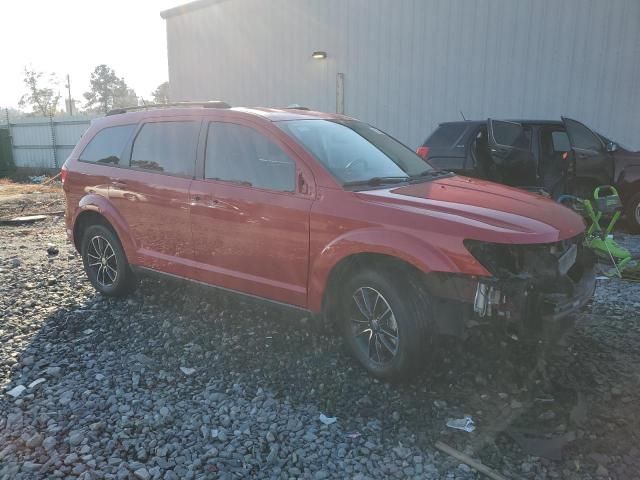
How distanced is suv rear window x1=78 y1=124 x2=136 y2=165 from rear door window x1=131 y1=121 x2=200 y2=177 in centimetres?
20

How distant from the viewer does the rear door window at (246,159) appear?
3.68 m

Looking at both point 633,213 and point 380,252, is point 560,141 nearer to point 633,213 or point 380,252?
point 633,213

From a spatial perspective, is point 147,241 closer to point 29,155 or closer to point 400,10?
point 400,10

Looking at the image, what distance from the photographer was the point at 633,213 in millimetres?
7691

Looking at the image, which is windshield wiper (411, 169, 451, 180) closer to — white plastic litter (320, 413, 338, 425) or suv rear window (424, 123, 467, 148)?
white plastic litter (320, 413, 338, 425)

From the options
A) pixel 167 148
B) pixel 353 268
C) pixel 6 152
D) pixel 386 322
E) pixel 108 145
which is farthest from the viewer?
pixel 6 152

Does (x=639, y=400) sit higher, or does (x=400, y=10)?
(x=400, y=10)

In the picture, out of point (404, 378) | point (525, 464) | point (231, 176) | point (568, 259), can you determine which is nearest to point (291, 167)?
point (231, 176)

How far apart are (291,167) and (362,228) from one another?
0.76 metres

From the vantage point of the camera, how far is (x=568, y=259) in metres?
3.25

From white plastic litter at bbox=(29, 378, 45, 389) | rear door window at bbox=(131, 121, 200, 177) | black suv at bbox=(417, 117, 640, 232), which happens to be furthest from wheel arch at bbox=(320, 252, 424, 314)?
black suv at bbox=(417, 117, 640, 232)

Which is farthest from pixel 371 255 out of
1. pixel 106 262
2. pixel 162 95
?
pixel 162 95

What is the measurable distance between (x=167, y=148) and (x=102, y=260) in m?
1.44

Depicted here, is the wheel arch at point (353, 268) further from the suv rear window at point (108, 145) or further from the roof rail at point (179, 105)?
the suv rear window at point (108, 145)
